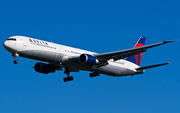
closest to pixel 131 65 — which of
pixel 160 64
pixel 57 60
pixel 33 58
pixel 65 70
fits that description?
pixel 160 64

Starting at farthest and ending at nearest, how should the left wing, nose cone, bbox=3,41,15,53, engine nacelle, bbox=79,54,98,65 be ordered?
engine nacelle, bbox=79,54,98,65
the left wing
nose cone, bbox=3,41,15,53

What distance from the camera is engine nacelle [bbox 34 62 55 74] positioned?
46.9 meters

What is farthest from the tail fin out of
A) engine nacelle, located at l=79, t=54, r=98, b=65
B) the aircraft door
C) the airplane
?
the aircraft door

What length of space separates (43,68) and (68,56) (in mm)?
6913

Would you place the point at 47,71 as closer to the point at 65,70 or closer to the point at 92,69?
the point at 65,70

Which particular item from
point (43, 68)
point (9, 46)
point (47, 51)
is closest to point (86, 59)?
point (47, 51)

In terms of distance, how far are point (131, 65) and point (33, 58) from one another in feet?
57.8

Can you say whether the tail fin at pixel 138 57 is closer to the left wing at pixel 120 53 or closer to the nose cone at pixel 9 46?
the left wing at pixel 120 53

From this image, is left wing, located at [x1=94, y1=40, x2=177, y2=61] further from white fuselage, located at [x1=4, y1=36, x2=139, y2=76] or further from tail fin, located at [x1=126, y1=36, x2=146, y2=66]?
tail fin, located at [x1=126, y1=36, x2=146, y2=66]

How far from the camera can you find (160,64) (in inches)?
1743

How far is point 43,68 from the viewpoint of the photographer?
4691 cm

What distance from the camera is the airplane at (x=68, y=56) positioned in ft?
127

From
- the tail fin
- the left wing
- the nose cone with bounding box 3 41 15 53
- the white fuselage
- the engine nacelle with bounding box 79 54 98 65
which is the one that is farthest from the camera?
the tail fin

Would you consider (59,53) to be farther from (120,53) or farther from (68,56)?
(120,53)
